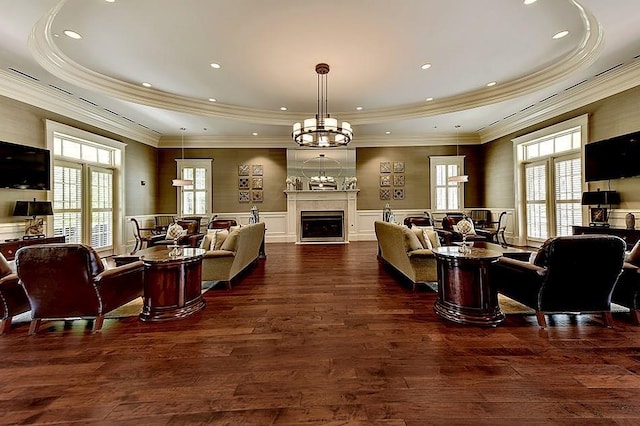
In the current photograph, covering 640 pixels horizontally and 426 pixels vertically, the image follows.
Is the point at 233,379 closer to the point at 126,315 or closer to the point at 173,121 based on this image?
the point at 126,315

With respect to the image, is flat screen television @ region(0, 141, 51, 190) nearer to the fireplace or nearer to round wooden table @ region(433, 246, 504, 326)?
the fireplace

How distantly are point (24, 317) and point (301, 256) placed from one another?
4.69 meters

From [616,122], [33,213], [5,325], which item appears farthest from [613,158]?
[33,213]

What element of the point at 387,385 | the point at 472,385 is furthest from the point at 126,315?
the point at 472,385

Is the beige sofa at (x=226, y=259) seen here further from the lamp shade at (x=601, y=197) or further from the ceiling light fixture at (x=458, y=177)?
the ceiling light fixture at (x=458, y=177)

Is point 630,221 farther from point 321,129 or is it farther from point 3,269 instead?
point 3,269

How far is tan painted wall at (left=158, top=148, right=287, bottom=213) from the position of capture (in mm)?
9391

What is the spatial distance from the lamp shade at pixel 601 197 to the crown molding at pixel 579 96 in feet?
5.85

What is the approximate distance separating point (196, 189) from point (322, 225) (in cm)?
416

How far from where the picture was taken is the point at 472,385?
6.38ft

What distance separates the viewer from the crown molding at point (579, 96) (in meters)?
4.98

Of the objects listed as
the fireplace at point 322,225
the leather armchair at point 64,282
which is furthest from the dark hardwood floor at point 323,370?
the fireplace at point 322,225

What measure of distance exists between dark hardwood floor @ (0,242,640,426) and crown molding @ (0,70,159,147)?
4.36 m

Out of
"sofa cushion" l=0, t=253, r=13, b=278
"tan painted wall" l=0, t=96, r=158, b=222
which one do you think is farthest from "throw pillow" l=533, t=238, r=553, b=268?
"tan painted wall" l=0, t=96, r=158, b=222
